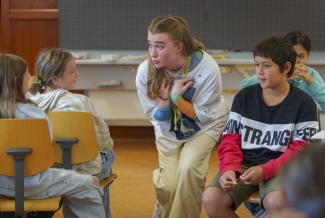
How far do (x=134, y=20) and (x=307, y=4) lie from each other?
165cm

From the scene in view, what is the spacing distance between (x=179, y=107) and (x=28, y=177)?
851mm

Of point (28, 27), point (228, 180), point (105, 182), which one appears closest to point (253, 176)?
point (228, 180)

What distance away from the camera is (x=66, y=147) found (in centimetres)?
252

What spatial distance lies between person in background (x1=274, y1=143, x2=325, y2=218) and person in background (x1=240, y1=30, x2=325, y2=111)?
207cm

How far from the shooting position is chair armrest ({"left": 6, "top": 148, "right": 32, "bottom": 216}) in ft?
7.20

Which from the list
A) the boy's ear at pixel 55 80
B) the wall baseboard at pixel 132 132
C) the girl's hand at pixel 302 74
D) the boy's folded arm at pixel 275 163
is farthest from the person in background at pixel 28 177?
the wall baseboard at pixel 132 132

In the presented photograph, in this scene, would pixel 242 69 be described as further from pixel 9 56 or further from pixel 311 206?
pixel 311 206

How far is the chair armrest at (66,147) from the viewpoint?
2.50 m

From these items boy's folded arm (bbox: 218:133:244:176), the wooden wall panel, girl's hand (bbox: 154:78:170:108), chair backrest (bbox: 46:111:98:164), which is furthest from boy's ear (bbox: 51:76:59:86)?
the wooden wall panel

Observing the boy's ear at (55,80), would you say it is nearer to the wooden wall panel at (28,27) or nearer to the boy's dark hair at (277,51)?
the boy's dark hair at (277,51)

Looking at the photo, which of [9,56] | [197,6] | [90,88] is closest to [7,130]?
[9,56]

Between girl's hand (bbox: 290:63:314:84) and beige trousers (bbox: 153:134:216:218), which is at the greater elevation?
girl's hand (bbox: 290:63:314:84)

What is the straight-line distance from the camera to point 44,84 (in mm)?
2729

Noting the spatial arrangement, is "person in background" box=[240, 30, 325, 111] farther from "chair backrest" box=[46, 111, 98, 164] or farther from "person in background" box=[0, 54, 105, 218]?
"person in background" box=[0, 54, 105, 218]
